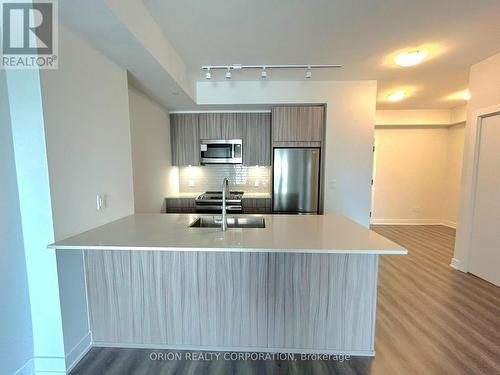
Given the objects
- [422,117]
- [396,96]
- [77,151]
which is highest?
[396,96]

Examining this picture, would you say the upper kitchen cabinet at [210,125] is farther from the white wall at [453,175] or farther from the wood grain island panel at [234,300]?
the white wall at [453,175]

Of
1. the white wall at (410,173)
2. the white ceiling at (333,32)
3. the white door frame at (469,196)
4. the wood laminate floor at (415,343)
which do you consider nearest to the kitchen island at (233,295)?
the wood laminate floor at (415,343)

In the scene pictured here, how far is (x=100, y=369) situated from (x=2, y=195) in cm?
129

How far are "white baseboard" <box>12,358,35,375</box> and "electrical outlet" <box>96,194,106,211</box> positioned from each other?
1056mm

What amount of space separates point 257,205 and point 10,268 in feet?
9.66

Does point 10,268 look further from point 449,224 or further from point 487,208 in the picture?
point 449,224

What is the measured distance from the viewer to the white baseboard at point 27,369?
1.44m

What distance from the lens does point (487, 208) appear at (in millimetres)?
2762

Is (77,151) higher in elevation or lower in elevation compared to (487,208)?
higher

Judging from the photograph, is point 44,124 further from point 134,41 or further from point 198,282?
point 198,282

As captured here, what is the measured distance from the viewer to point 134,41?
5.59 feet

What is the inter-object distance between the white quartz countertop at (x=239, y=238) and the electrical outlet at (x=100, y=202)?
157mm

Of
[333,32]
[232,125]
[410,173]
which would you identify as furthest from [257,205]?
[410,173]

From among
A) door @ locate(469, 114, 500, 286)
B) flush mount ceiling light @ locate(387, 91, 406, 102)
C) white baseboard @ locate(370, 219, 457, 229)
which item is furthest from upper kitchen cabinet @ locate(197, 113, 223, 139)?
white baseboard @ locate(370, 219, 457, 229)
